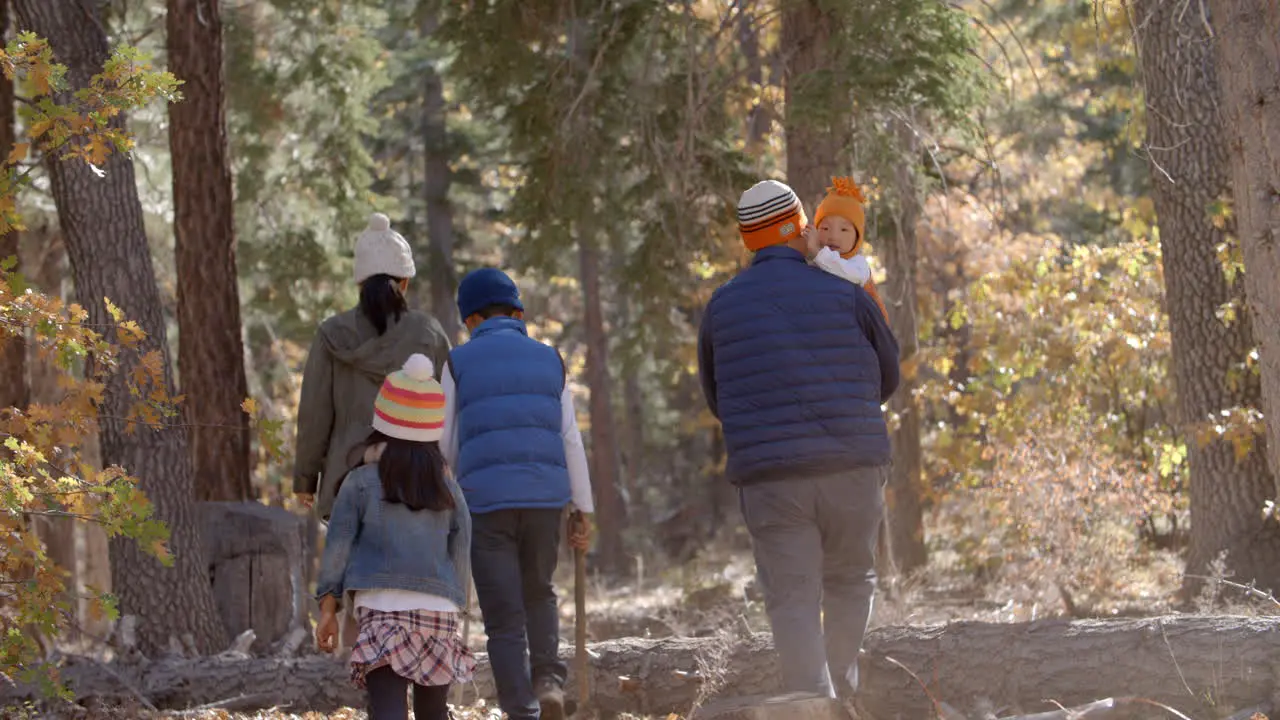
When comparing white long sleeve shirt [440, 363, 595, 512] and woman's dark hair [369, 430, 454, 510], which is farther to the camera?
white long sleeve shirt [440, 363, 595, 512]

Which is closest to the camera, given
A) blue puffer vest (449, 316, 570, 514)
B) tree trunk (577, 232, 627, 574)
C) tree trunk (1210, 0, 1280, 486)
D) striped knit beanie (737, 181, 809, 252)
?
tree trunk (1210, 0, 1280, 486)

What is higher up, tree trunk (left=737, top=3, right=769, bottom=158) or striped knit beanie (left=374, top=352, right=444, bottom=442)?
tree trunk (left=737, top=3, right=769, bottom=158)

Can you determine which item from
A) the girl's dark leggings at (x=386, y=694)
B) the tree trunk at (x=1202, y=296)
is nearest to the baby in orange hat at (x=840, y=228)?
the girl's dark leggings at (x=386, y=694)

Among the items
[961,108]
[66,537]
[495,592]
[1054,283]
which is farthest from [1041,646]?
[66,537]

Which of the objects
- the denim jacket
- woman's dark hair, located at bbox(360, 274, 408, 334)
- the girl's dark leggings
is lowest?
the girl's dark leggings

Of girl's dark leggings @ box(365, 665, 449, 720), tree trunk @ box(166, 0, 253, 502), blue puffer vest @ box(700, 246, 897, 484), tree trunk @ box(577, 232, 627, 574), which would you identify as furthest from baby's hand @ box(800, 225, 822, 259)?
tree trunk @ box(577, 232, 627, 574)

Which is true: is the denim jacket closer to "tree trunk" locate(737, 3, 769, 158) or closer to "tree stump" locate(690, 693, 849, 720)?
"tree stump" locate(690, 693, 849, 720)

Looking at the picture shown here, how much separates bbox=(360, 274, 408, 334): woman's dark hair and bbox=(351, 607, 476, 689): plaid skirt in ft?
5.23

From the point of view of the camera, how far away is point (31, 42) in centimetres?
543

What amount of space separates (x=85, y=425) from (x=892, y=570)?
7.10 m

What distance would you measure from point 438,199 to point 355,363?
18945mm

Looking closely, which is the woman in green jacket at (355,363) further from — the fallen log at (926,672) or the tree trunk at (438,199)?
the tree trunk at (438,199)

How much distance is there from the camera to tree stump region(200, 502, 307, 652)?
8.84m

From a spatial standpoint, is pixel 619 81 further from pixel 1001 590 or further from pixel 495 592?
pixel 495 592
